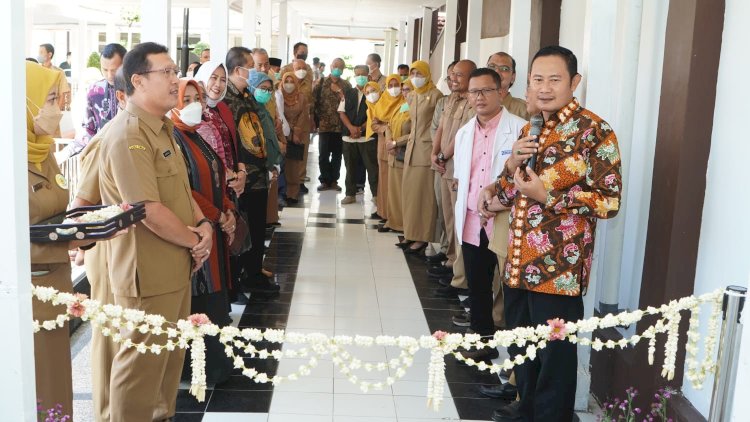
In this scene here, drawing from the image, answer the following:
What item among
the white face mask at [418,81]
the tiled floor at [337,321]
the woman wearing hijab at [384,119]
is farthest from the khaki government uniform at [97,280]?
the woman wearing hijab at [384,119]

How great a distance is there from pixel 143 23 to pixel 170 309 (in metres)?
2.34

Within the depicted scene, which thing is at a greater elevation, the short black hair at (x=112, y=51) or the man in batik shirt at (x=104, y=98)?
the short black hair at (x=112, y=51)

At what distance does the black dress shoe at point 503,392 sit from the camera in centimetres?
429

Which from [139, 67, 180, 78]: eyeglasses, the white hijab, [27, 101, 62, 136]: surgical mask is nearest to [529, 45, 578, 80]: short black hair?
[139, 67, 180, 78]: eyeglasses

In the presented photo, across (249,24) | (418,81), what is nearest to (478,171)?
(418,81)

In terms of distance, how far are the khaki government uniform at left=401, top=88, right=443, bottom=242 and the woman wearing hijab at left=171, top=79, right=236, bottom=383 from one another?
3.43 metres

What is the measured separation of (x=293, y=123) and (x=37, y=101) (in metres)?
7.29

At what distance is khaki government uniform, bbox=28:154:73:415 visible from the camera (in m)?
2.93

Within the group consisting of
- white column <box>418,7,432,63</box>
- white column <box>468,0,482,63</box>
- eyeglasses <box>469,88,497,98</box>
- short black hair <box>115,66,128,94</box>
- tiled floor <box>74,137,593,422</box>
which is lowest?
tiled floor <box>74,137,593,422</box>

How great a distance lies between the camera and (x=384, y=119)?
30.5 feet

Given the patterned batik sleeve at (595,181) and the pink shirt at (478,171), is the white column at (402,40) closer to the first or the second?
the pink shirt at (478,171)

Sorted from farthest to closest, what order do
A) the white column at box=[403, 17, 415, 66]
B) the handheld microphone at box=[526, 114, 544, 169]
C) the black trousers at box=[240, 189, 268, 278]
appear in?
the white column at box=[403, 17, 415, 66] → the black trousers at box=[240, 189, 268, 278] → the handheld microphone at box=[526, 114, 544, 169]

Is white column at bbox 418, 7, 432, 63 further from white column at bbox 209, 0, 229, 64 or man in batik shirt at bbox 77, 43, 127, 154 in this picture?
man in batik shirt at bbox 77, 43, 127, 154

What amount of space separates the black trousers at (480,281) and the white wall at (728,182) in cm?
154
